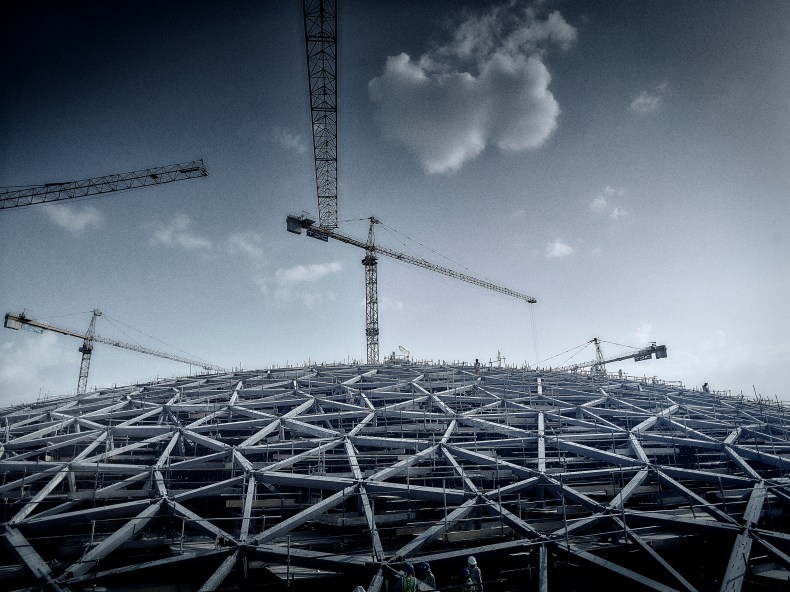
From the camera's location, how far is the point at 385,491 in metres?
13.5

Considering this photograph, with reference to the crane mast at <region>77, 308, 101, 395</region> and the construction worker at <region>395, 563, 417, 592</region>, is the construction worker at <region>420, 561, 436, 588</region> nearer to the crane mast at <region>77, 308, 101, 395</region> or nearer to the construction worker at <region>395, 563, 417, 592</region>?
the construction worker at <region>395, 563, 417, 592</region>

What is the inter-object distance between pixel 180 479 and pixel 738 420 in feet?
92.2

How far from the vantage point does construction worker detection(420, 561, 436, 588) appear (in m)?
9.96

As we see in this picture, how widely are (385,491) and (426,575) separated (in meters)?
3.55

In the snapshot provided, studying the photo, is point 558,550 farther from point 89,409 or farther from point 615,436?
point 89,409

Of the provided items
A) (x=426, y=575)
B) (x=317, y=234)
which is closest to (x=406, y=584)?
(x=426, y=575)

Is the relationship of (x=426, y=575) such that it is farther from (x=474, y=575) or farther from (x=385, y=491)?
(x=385, y=491)

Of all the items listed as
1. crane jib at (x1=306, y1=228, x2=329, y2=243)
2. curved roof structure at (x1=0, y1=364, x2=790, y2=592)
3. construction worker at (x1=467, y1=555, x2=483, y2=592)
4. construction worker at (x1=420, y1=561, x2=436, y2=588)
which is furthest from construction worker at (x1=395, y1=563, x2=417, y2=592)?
crane jib at (x1=306, y1=228, x2=329, y2=243)

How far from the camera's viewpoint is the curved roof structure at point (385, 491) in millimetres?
10906

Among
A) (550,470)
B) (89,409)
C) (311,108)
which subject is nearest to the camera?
(550,470)

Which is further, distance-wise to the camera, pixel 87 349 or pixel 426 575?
pixel 87 349

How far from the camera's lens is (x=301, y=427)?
18.5 meters

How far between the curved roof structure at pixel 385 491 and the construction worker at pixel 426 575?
1.17 feet

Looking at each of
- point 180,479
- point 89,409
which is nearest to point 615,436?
point 180,479
